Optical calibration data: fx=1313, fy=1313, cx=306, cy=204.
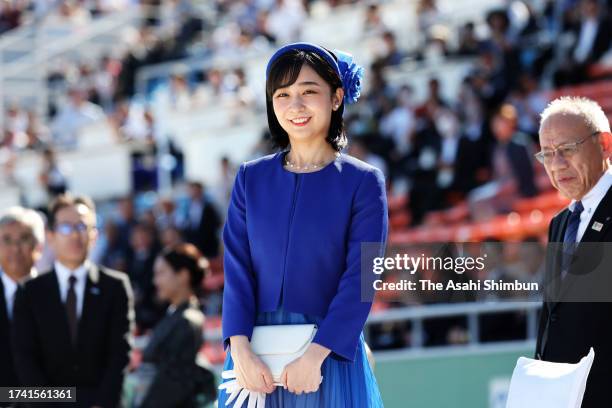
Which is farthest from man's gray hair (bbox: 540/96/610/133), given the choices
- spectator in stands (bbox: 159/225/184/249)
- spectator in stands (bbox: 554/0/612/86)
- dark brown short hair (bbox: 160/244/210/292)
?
spectator in stands (bbox: 554/0/612/86)

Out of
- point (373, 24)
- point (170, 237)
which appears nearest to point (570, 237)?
point (170, 237)

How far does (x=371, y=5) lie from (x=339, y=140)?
13816mm

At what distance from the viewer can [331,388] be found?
14.6 feet

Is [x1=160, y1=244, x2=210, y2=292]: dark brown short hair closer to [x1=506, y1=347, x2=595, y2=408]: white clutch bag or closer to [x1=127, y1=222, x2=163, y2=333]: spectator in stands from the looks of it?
[x1=506, y1=347, x2=595, y2=408]: white clutch bag

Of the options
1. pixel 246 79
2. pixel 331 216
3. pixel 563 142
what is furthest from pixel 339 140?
pixel 246 79

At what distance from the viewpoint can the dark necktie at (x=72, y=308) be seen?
643 centimetres

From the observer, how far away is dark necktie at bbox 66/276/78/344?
6.43 meters

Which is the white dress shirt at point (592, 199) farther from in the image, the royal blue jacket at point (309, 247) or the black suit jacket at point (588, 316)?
the royal blue jacket at point (309, 247)

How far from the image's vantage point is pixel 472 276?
5.66 metres

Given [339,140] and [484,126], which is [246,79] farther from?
[339,140]

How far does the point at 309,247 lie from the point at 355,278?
0.20 m

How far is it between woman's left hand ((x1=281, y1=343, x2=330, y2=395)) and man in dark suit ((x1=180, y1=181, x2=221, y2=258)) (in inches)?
360

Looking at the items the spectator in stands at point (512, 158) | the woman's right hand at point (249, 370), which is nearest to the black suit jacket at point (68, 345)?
the woman's right hand at point (249, 370)

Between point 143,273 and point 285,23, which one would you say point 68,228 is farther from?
point 285,23
